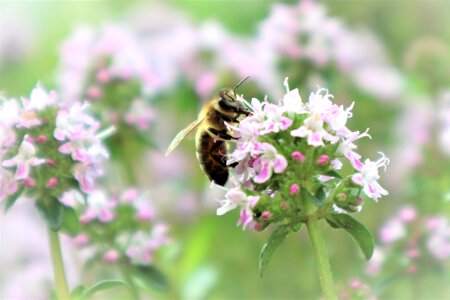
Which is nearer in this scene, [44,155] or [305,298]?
[44,155]

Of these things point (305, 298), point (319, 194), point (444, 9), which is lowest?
point (319, 194)

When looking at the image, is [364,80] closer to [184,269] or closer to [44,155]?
[184,269]

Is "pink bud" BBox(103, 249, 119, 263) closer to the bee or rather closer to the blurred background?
the blurred background

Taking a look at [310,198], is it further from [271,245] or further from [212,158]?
[212,158]

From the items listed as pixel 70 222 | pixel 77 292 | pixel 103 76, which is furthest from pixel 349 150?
pixel 103 76

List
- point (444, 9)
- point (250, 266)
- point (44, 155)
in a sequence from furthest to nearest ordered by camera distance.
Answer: point (444, 9) → point (250, 266) → point (44, 155)

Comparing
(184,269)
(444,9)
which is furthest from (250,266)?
(444,9)
